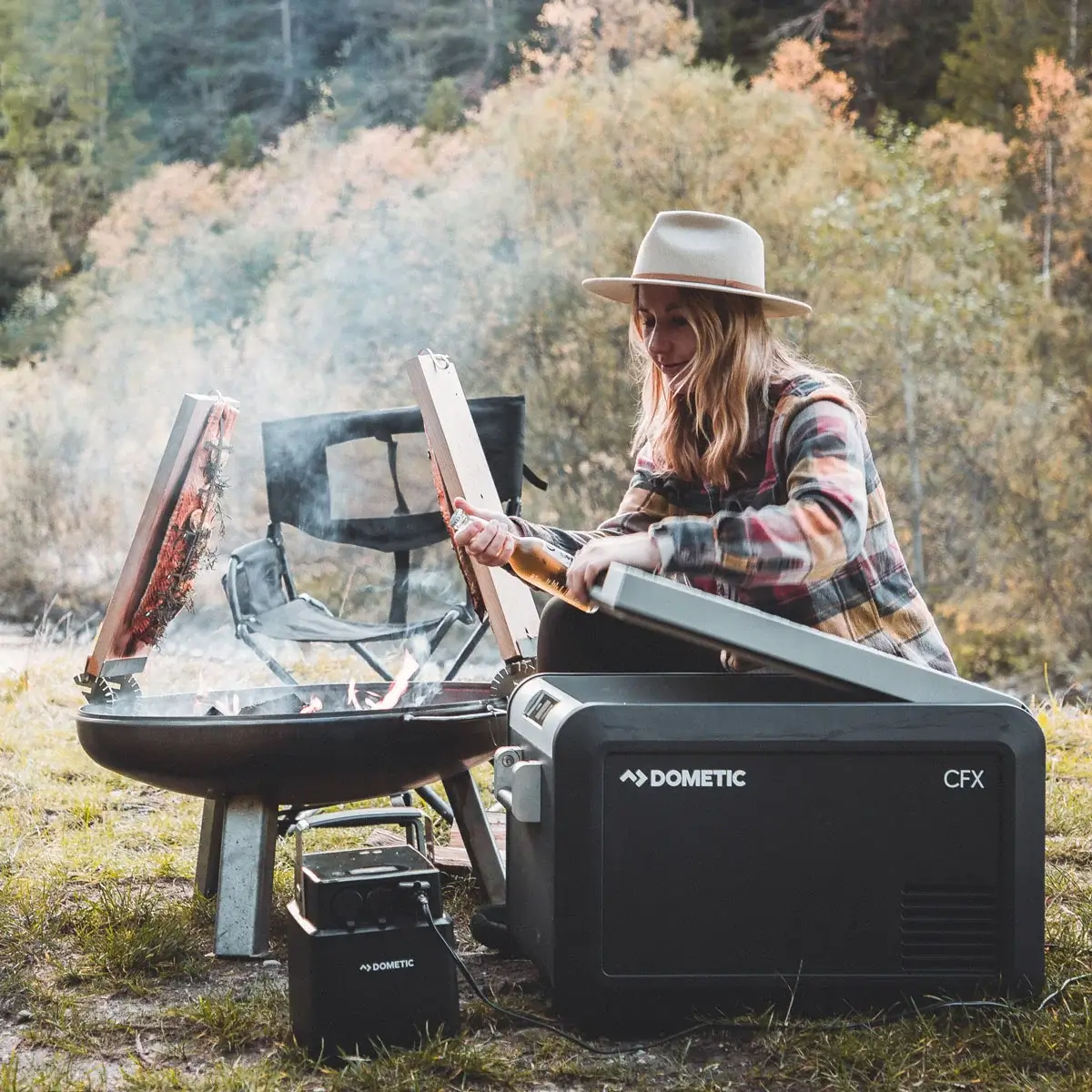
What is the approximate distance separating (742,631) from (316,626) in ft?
5.97

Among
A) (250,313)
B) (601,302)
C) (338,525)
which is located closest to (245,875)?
(338,525)

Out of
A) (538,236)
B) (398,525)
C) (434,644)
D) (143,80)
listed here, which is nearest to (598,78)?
(538,236)

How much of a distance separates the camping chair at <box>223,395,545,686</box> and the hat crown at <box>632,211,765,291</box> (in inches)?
40.2

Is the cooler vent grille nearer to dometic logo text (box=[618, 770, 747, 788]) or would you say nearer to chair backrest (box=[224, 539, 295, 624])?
dometic logo text (box=[618, 770, 747, 788])

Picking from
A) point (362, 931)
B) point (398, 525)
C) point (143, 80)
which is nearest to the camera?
point (362, 931)

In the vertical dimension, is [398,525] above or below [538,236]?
below

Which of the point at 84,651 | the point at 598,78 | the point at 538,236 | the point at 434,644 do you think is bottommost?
the point at 84,651

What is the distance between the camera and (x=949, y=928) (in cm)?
166

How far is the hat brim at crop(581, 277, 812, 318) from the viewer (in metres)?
1.92

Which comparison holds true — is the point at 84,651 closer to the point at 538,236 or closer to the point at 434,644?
the point at 434,644

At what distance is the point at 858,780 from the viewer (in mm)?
1613

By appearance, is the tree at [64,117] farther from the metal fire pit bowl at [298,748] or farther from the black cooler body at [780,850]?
the black cooler body at [780,850]

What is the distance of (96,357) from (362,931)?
32.5 ft

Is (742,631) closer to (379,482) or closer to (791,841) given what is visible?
(791,841)
